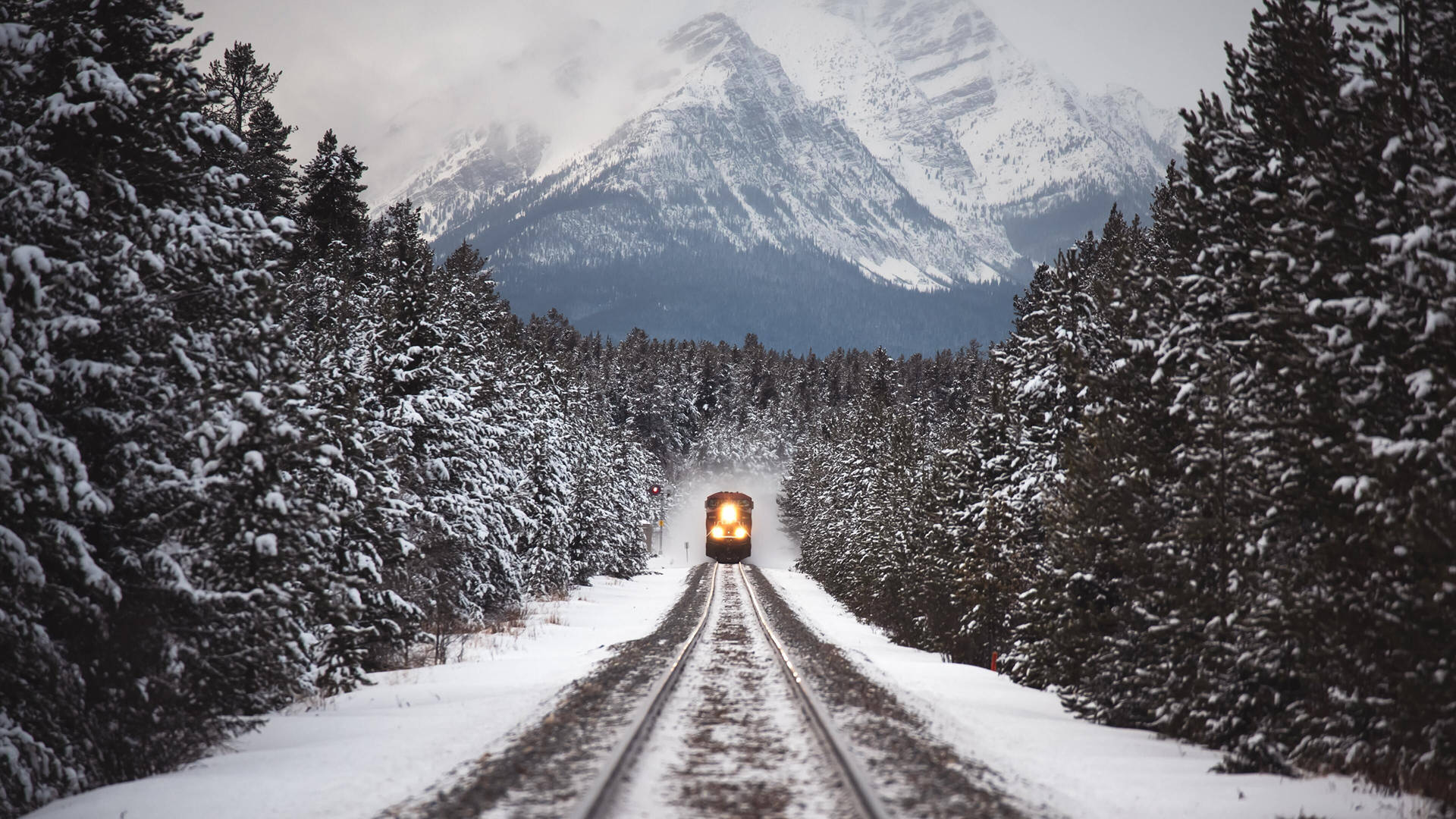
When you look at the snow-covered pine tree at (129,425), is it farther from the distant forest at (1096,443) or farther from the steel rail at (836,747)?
the steel rail at (836,747)

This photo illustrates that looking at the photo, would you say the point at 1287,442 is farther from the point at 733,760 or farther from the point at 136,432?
the point at 136,432

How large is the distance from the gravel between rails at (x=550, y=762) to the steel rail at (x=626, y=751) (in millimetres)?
138

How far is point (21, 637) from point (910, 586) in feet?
66.6

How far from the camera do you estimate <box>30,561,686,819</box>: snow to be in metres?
6.87

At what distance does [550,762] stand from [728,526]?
159 ft

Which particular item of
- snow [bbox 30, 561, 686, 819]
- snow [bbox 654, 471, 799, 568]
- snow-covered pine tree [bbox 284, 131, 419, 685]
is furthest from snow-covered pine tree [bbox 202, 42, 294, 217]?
snow [bbox 654, 471, 799, 568]

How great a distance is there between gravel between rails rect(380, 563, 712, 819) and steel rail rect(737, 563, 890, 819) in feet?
6.60

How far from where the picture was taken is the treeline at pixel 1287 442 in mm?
6770

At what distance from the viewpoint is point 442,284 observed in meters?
22.5

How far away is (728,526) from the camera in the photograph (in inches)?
2197

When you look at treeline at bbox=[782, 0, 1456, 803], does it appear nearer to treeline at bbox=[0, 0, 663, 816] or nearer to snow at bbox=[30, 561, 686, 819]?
snow at bbox=[30, 561, 686, 819]

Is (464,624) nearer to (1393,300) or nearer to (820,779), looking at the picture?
(820,779)

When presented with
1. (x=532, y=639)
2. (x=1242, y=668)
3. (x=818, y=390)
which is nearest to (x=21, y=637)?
(x=1242, y=668)

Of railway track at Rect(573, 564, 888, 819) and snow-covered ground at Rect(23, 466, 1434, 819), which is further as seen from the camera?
snow-covered ground at Rect(23, 466, 1434, 819)
